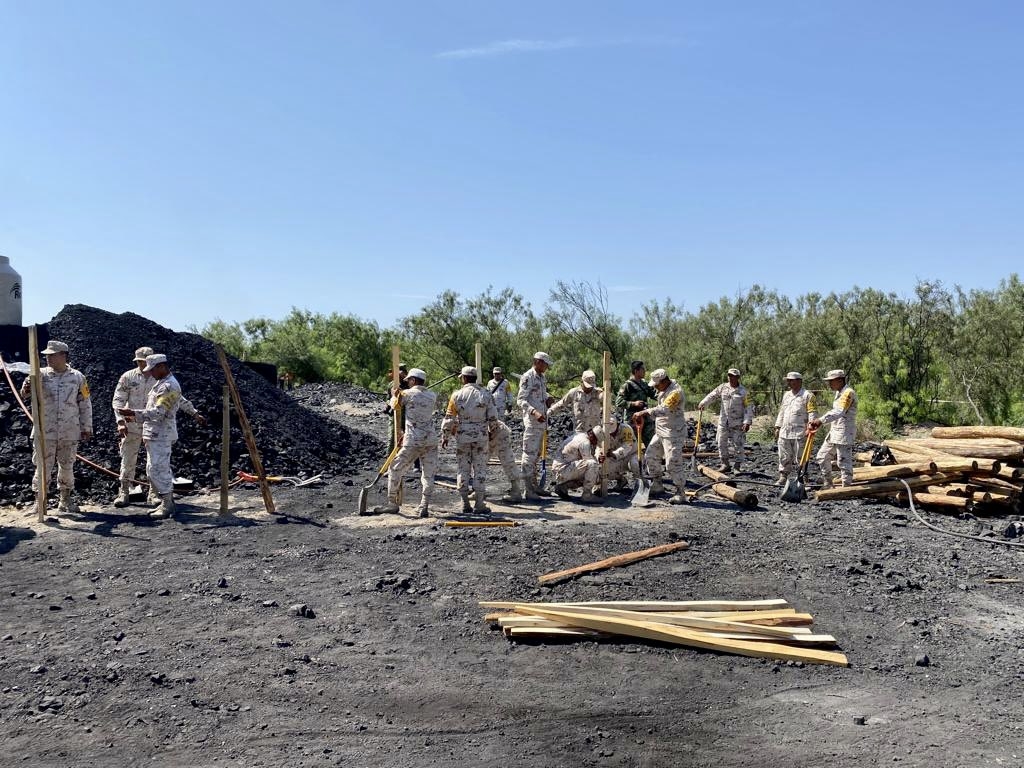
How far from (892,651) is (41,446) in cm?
1001

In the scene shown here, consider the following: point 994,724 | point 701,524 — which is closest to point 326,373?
point 701,524

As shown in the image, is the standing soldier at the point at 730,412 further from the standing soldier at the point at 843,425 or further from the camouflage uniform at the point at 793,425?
the standing soldier at the point at 843,425

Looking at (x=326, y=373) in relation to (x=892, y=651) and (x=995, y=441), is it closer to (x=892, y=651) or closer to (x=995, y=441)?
(x=995, y=441)

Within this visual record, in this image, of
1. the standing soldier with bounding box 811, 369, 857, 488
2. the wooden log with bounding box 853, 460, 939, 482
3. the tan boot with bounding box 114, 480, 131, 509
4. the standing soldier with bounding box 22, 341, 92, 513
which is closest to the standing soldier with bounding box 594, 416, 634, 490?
the standing soldier with bounding box 811, 369, 857, 488

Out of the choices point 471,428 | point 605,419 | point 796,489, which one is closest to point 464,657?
point 471,428

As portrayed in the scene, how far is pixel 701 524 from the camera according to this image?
10.7m

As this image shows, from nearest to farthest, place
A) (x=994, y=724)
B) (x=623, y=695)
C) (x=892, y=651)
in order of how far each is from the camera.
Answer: (x=994, y=724), (x=623, y=695), (x=892, y=651)

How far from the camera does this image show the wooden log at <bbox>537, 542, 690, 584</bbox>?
802cm

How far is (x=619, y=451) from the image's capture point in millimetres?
12805

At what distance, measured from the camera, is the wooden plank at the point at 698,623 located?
6.41 m

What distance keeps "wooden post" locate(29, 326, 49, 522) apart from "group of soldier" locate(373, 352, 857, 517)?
432 cm

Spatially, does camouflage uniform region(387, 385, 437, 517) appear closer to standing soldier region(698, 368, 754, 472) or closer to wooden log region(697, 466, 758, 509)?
wooden log region(697, 466, 758, 509)

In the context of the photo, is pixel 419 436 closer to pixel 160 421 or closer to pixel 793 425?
pixel 160 421

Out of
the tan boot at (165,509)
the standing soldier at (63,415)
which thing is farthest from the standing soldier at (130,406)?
the tan boot at (165,509)
